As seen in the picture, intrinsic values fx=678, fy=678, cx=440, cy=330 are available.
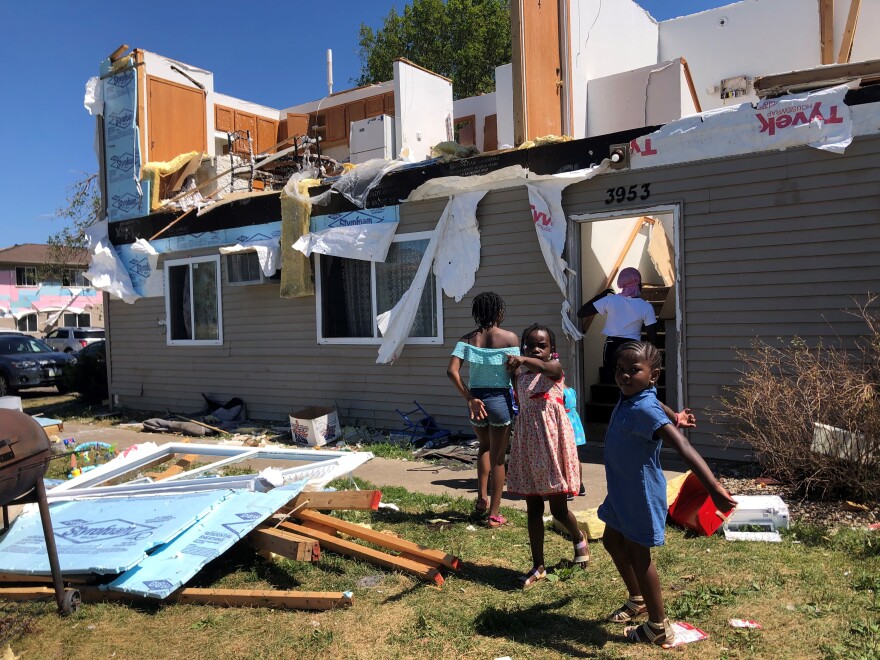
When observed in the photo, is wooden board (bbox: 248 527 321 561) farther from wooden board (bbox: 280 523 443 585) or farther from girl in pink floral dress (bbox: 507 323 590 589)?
girl in pink floral dress (bbox: 507 323 590 589)

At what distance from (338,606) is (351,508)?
1.04m

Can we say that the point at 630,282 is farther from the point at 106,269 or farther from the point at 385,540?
the point at 106,269

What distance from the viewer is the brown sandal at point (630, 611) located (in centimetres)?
321

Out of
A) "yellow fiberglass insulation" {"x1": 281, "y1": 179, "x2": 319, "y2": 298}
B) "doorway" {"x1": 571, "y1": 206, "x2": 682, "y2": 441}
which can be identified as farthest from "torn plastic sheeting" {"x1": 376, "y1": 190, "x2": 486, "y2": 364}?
"yellow fiberglass insulation" {"x1": 281, "y1": 179, "x2": 319, "y2": 298}

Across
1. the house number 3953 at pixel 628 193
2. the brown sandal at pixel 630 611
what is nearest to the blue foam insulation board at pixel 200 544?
the brown sandal at pixel 630 611

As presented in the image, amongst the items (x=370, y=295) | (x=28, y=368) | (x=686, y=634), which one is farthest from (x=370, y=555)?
(x=28, y=368)

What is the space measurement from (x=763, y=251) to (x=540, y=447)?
12.0ft

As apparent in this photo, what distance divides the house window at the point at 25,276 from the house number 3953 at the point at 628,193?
133ft

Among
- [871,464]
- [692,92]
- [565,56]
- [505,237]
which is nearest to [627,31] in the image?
[692,92]

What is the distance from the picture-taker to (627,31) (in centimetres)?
1112

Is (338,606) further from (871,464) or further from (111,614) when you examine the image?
(871,464)

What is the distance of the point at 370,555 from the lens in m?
4.11

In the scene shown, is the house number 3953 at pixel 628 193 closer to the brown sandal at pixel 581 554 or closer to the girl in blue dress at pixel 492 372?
the girl in blue dress at pixel 492 372

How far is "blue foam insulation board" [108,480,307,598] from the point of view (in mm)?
3674
